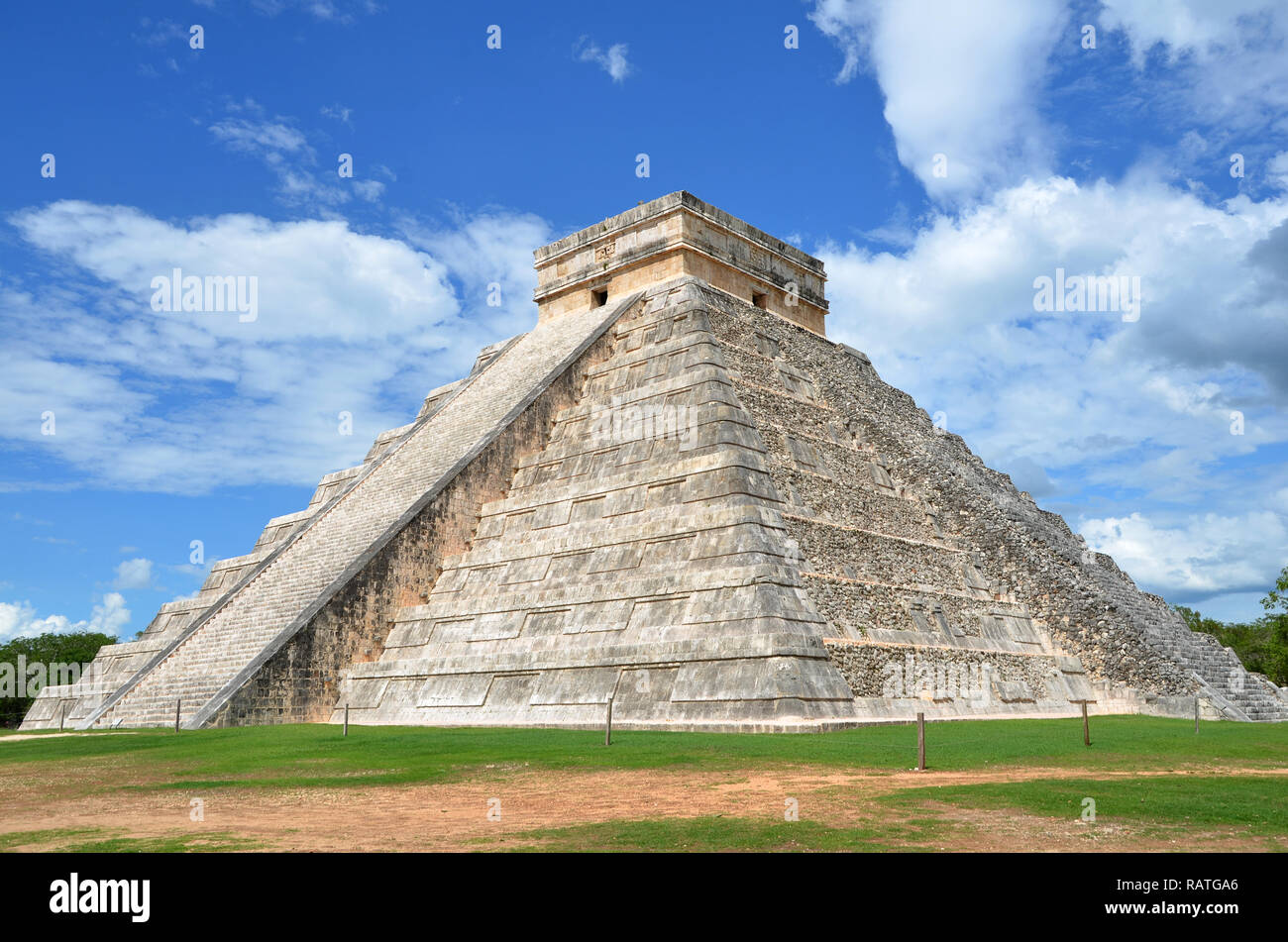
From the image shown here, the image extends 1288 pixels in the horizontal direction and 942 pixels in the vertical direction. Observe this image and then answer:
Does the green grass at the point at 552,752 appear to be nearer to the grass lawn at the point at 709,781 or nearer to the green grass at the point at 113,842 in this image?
the grass lawn at the point at 709,781

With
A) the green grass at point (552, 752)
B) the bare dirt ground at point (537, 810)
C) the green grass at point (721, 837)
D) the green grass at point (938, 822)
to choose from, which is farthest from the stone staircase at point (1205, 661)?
the green grass at point (721, 837)

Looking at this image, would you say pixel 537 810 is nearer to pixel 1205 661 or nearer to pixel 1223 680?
pixel 1223 680

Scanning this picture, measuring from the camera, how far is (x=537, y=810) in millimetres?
7891

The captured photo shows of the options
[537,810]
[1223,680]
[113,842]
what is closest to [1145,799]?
[537,810]

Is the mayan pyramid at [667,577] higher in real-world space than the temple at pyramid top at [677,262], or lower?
lower

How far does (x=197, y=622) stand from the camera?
63.7ft

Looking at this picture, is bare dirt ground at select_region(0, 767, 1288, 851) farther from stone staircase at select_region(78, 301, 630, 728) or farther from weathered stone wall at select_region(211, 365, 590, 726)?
stone staircase at select_region(78, 301, 630, 728)

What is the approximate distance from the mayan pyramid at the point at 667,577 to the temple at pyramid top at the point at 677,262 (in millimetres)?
111

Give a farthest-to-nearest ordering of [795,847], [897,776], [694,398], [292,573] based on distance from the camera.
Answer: [292,573] → [694,398] → [897,776] → [795,847]

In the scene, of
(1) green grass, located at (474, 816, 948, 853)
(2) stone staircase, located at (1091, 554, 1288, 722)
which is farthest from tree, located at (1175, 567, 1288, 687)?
(1) green grass, located at (474, 816, 948, 853)

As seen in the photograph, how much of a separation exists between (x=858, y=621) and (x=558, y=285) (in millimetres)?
14164

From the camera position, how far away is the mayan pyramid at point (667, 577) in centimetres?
1483
